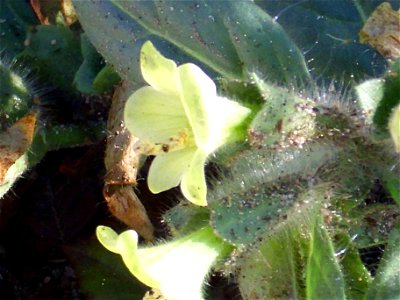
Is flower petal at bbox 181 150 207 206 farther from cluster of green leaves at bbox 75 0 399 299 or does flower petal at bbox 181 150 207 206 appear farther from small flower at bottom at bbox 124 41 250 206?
cluster of green leaves at bbox 75 0 399 299

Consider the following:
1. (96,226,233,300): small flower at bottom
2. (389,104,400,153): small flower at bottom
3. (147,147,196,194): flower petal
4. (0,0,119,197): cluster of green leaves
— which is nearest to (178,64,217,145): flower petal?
(147,147,196,194): flower petal

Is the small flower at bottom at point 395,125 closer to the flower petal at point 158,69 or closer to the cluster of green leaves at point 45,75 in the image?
the flower petal at point 158,69

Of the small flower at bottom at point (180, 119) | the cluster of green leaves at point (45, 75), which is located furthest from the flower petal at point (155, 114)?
the cluster of green leaves at point (45, 75)

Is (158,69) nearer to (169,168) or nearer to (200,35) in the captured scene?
(169,168)

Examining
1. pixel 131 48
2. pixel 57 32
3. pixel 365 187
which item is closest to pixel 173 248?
pixel 365 187

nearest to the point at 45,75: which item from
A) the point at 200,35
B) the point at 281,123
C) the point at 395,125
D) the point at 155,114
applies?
the point at 200,35

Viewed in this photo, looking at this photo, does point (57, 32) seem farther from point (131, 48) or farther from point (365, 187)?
point (365, 187)

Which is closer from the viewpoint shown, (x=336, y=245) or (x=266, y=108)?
(x=266, y=108)

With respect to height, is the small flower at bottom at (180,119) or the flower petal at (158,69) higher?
the flower petal at (158,69)
